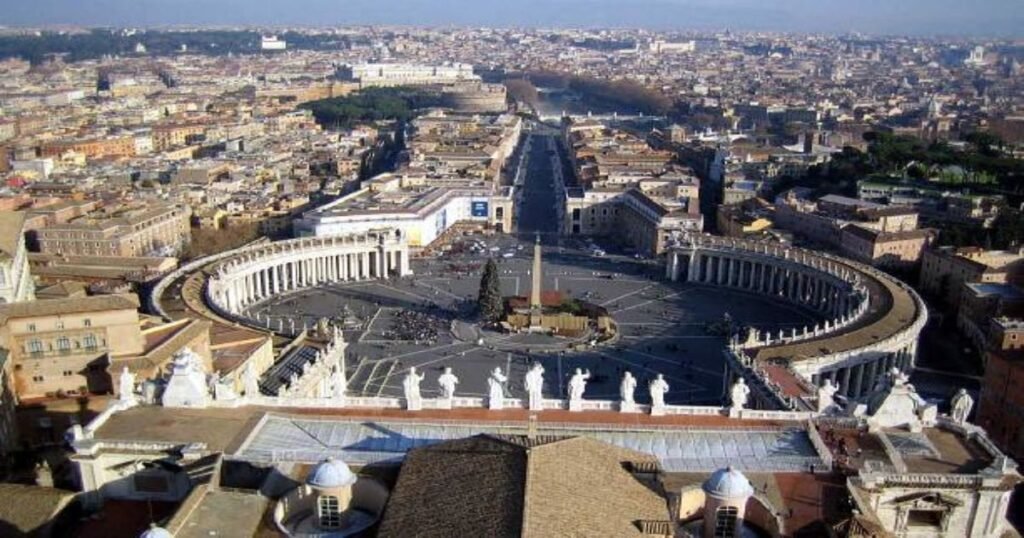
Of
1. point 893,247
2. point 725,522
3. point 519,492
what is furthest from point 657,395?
point 893,247

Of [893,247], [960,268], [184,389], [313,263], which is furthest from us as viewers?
[313,263]

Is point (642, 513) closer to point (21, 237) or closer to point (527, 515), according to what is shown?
point (527, 515)

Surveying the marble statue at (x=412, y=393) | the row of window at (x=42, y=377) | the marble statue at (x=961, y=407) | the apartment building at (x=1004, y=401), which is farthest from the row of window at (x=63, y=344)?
the apartment building at (x=1004, y=401)

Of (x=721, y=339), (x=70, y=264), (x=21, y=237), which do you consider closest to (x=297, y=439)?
(x=21, y=237)

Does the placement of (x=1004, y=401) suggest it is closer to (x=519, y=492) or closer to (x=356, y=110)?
(x=519, y=492)

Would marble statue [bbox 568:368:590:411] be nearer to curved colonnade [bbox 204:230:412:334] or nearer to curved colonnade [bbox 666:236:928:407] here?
curved colonnade [bbox 666:236:928:407]
